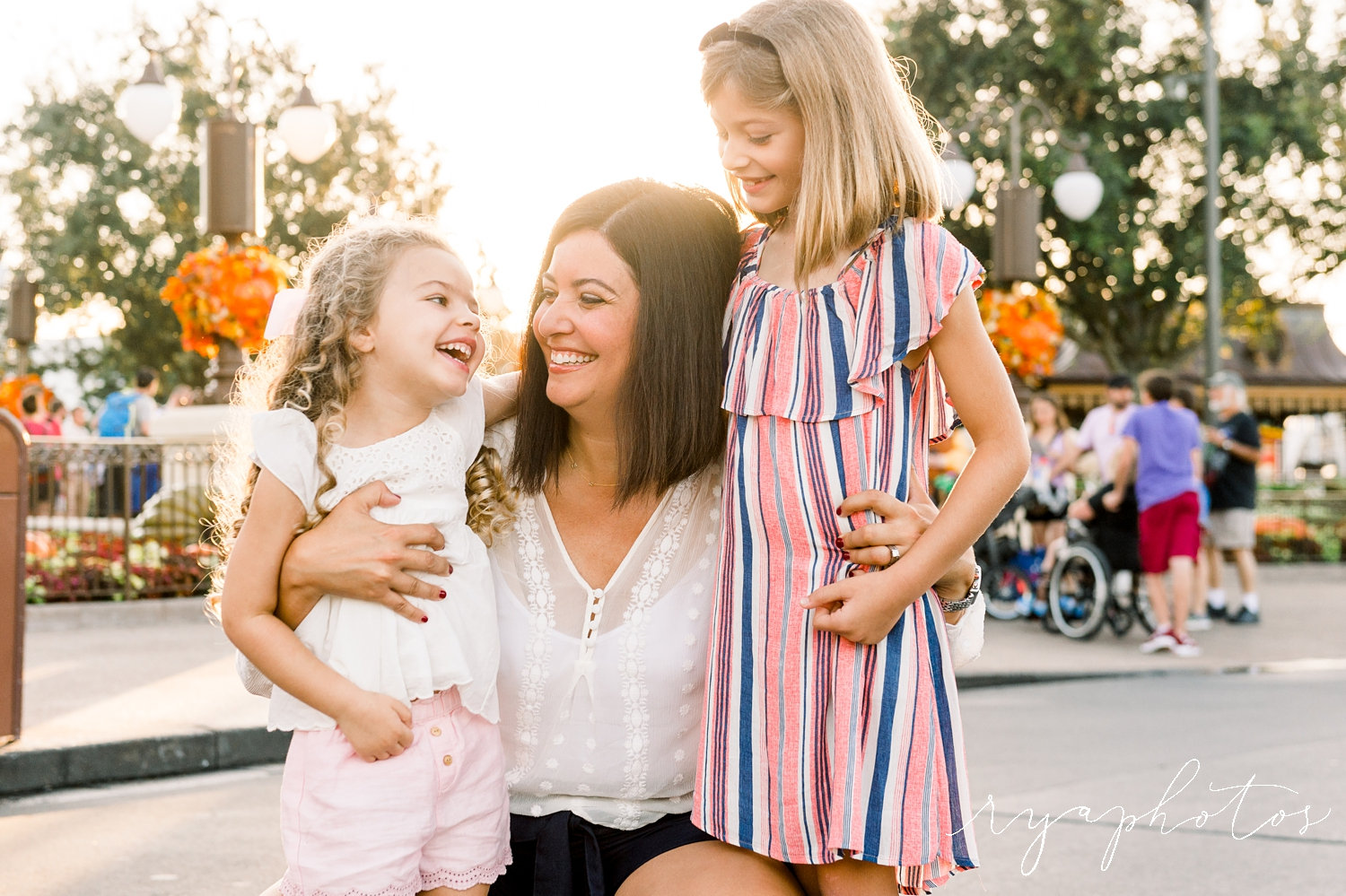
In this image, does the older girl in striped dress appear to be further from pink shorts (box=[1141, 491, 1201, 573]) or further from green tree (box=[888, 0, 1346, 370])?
green tree (box=[888, 0, 1346, 370])

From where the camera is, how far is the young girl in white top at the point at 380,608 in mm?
2195

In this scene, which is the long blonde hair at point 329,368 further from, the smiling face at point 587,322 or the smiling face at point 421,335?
the smiling face at point 587,322

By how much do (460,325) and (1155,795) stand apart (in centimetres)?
410

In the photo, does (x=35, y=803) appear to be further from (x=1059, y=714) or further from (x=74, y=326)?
(x=74, y=326)

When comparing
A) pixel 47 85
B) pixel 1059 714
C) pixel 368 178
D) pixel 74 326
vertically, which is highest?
pixel 47 85

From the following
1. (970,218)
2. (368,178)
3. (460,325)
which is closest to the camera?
(460,325)

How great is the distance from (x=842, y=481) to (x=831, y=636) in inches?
9.9


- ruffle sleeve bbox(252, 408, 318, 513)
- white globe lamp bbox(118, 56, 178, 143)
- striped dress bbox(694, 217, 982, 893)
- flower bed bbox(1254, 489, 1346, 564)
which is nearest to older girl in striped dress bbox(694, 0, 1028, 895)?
striped dress bbox(694, 217, 982, 893)

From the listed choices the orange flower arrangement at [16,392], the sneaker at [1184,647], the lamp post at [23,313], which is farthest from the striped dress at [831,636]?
the lamp post at [23,313]

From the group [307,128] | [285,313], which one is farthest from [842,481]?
[307,128]

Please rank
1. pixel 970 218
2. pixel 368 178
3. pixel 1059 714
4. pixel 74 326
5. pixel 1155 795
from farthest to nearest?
pixel 74 326
pixel 368 178
pixel 970 218
pixel 1059 714
pixel 1155 795

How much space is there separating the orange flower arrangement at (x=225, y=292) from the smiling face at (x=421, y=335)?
8824 mm

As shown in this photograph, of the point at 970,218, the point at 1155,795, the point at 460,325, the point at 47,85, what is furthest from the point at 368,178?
the point at 460,325

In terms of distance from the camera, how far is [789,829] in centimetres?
217
